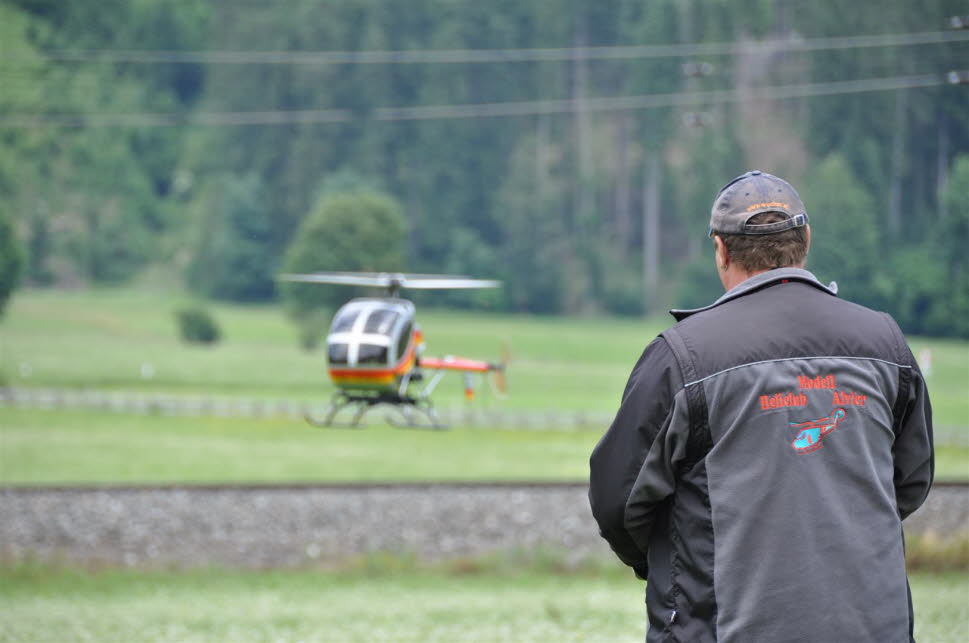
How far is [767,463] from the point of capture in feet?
10.6

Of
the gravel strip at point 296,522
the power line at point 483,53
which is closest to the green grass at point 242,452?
the gravel strip at point 296,522

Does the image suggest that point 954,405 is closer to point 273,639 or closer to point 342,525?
point 342,525

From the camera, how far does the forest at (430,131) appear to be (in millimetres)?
31422

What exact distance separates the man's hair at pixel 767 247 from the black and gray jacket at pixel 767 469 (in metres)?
0.08

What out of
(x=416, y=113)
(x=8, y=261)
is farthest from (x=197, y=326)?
(x=416, y=113)

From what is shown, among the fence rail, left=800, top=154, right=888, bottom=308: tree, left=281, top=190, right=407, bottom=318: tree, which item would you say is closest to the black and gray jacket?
left=281, top=190, right=407, bottom=318: tree

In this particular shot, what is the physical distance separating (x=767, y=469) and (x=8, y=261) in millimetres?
32407

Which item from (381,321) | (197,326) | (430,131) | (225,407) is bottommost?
(225,407)

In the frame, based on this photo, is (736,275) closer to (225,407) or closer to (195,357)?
(195,357)

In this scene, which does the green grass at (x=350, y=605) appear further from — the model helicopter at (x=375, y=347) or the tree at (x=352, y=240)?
the tree at (x=352, y=240)

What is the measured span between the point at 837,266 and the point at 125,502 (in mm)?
16438

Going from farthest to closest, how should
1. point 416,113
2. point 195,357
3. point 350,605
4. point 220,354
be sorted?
point 220,354 → point 195,357 → point 416,113 → point 350,605

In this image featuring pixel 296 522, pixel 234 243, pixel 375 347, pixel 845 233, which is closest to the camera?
pixel 375 347

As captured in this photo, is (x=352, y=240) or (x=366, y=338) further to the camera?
(x=352, y=240)
